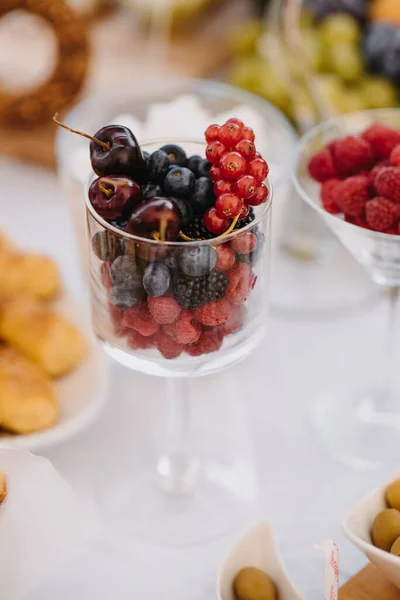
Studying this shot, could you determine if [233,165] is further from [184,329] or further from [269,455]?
[269,455]

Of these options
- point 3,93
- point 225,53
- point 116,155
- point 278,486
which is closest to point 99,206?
point 116,155

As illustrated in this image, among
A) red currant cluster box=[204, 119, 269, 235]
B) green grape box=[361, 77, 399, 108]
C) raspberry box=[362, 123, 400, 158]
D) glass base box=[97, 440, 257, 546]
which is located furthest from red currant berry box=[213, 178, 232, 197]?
green grape box=[361, 77, 399, 108]

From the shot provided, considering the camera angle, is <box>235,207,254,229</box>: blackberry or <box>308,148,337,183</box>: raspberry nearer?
<box>235,207,254,229</box>: blackberry

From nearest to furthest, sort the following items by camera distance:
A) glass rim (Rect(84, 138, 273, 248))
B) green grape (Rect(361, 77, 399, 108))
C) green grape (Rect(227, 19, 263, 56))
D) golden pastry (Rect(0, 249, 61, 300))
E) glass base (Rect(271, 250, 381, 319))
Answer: glass rim (Rect(84, 138, 273, 248)) → golden pastry (Rect(0, 249, 61, 300)) → glass base (Rect(271, 250, 381, 319)) → green grape (Rect(361, 77, 399, 108)) → green grape (Rect(227, 19, 263, 56))

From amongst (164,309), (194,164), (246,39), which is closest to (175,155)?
(194,164)

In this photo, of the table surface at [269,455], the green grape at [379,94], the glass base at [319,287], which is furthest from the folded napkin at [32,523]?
the green grape at [379,94]

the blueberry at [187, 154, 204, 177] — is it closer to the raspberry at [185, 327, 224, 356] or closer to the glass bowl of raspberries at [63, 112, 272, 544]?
the glass bowl of raspberries at [63, 112, 272, 544]

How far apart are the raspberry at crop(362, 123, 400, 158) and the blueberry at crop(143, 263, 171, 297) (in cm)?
27

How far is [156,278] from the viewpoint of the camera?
18.6 inches

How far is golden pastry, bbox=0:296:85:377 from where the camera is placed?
0.72 m

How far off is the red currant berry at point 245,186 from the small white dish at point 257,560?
0.82 feet

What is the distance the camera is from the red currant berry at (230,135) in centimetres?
50

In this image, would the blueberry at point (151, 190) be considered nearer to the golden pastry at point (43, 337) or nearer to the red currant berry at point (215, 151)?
the red currant berry at point (215, 151)

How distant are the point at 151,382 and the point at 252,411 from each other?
0.12 meters
